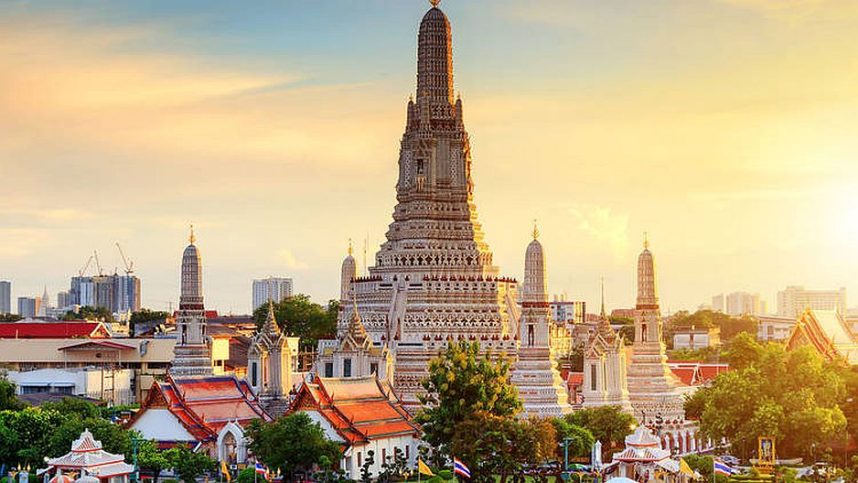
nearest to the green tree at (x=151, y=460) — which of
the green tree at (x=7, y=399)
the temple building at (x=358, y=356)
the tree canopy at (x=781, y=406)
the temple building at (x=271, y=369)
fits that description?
the green tree at (x=7, y=399)

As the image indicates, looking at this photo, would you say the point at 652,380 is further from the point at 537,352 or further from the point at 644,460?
the point at 644,460

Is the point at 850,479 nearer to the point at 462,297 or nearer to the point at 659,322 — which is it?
the point at 659,322

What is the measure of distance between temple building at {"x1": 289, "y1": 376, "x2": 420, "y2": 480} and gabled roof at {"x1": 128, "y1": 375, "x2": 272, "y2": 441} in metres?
5.12

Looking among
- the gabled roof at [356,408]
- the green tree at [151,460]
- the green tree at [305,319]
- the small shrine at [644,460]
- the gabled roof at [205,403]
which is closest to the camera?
the small shrine at [644,460]

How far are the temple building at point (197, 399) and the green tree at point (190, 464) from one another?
6.06m

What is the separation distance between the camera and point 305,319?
145500 mm

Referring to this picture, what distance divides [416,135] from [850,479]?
4095 cm

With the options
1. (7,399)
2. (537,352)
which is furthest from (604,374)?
(7,399)

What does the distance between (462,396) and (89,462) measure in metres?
16.9

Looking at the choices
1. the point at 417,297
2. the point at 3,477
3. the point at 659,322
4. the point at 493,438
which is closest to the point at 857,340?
the point at 659,322

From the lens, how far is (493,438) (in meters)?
68.1

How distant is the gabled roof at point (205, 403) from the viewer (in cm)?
7912

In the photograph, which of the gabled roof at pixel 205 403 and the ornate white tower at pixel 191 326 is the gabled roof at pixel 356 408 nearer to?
the gabled roof at pixel 205 403

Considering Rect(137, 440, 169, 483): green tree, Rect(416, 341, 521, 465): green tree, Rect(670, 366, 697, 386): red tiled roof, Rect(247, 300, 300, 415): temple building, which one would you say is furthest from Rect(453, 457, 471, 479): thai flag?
Rect(670, 366, 697, 386): red tiled roof
